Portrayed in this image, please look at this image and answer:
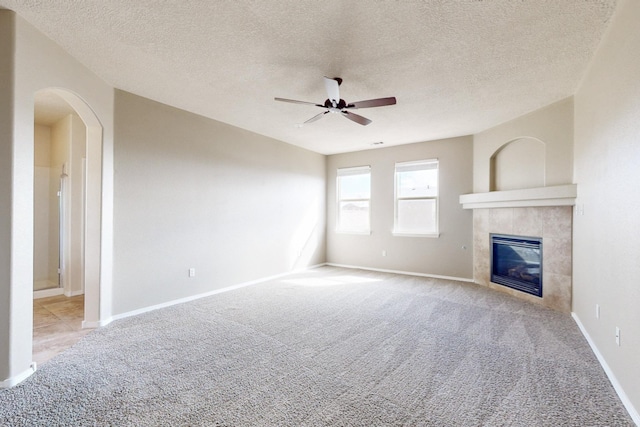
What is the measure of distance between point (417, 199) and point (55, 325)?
6.03 metres

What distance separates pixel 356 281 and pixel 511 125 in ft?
12.2

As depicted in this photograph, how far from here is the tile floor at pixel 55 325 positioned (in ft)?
8.78

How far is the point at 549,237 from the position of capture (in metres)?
3.95

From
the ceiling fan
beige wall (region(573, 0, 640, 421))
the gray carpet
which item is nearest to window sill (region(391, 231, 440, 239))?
the gray carpet

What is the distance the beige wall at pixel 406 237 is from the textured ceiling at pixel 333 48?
1598 mm

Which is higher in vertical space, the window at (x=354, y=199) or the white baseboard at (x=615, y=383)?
the window at (x=354, y=199)

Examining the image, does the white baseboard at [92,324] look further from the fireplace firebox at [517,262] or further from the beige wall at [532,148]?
the beige wall at [532,148]

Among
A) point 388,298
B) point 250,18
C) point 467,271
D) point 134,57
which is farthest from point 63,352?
point 467,271

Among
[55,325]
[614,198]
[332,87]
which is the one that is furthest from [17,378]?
[614,198]

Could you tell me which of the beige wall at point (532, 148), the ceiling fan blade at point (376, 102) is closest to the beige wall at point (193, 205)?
the ceiling fan blade at point (376, 102)

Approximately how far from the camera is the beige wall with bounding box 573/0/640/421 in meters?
1.85

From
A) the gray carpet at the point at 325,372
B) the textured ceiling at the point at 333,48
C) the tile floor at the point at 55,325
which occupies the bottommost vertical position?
the tile floor at the point at 55,325

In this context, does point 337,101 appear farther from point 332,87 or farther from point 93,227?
point 93,227

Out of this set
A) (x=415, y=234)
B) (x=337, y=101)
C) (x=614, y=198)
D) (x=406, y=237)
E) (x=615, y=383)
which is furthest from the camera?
(x=406, y=237)
